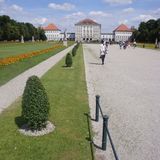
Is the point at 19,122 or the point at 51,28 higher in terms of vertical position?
the point at 19,122

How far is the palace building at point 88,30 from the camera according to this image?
170375 millimetres

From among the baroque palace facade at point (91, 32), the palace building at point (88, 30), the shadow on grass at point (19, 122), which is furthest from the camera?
the palace building at point (88, 30)

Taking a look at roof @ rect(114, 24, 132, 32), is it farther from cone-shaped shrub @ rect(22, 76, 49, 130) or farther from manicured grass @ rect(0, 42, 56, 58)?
cone-shaped shrub @ rect(22, 76, 49, 130)

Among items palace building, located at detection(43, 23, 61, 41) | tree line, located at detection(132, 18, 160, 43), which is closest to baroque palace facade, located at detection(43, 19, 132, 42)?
palace building, located at detection(43, 23, 61, 41)

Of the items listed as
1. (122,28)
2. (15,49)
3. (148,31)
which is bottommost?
(122,28)

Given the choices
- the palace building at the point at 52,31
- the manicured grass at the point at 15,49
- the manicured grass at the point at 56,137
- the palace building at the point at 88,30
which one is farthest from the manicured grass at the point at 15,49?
the palace building at the point at 52,31

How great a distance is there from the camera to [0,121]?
7.61 metres

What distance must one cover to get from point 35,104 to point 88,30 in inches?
6620

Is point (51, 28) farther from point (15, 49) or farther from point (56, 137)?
point (56, 137)

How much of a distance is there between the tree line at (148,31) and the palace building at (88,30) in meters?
56.4

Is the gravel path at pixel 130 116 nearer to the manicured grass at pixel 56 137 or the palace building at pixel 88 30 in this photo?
the manicured grass at pixel 56 137

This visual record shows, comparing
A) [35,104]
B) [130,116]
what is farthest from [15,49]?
[35,104]

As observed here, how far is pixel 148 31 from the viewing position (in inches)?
4154

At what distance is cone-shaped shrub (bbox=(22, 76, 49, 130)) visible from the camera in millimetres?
6430
